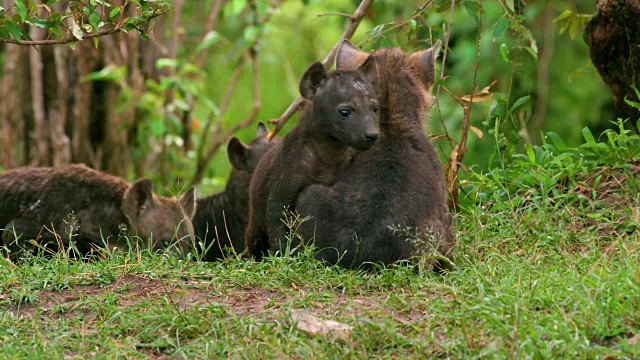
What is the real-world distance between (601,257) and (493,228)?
55.0 inches

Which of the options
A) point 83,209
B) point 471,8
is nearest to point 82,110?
point 83,209

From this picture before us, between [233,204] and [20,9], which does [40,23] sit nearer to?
[20,9]

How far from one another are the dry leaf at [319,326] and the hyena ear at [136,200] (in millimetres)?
3226

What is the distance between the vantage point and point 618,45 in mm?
7254

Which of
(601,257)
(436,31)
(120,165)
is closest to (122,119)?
(120,165)

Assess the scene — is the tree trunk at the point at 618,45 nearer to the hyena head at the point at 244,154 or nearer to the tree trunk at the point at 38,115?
the hyena head at the point at 244,154

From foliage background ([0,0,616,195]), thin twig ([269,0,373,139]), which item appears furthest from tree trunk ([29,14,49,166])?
thin twig ([269,0,373,139])

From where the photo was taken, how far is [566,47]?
40.6 ft

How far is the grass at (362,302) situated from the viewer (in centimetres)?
428

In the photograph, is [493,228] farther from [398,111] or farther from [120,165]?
[120,165]

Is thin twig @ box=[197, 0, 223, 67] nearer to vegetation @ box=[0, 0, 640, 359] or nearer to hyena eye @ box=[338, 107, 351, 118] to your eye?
vegetation @ box=[0, 0, 640, 359]

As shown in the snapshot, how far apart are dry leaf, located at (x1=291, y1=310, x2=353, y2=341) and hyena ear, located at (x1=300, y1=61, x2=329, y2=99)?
1938mm

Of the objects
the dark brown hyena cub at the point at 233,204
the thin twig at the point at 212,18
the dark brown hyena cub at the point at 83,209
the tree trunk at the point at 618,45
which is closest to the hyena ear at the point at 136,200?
the dark brown hyena cub at the point at 83,209

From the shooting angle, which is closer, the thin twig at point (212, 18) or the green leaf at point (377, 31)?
the green leaf at point (377, 31)
